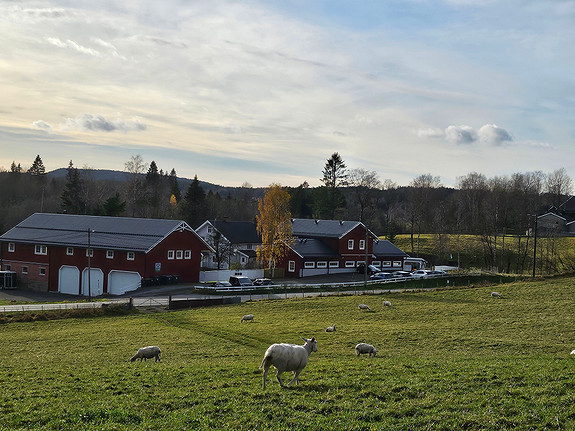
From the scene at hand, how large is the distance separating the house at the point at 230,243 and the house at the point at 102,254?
32.0ft

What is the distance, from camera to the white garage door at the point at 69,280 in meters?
65.7

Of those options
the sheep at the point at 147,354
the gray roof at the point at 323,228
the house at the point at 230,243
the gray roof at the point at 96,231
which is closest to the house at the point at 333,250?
the gray roof at the point at 323,228

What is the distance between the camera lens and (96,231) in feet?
227

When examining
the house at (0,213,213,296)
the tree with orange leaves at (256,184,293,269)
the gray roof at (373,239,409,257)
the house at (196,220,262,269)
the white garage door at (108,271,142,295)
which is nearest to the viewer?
the white garage door at (108,271,142,295)

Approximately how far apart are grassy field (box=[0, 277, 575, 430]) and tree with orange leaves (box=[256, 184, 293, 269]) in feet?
A: 121

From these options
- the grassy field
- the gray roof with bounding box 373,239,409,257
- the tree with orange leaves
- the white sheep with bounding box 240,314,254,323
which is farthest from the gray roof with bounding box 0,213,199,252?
the gray roof with bounding box 373,239,409,257

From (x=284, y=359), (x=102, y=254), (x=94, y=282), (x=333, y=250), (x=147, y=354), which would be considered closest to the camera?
(x=284, y=359)

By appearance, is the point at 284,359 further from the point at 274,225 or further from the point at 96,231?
the point at 96,231

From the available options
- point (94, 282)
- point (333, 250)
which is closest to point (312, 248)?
point (333, 250)

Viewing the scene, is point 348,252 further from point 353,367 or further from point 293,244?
point 353,367

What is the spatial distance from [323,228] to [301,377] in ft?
217

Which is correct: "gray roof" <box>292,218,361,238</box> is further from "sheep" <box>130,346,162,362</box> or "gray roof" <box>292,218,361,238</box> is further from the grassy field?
Result: "sheep" <box>130,346,162,362</box>

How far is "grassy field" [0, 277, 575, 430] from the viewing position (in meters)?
12.1

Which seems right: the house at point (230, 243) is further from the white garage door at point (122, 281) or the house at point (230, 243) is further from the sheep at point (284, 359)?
the sheep at point (284, 359)
